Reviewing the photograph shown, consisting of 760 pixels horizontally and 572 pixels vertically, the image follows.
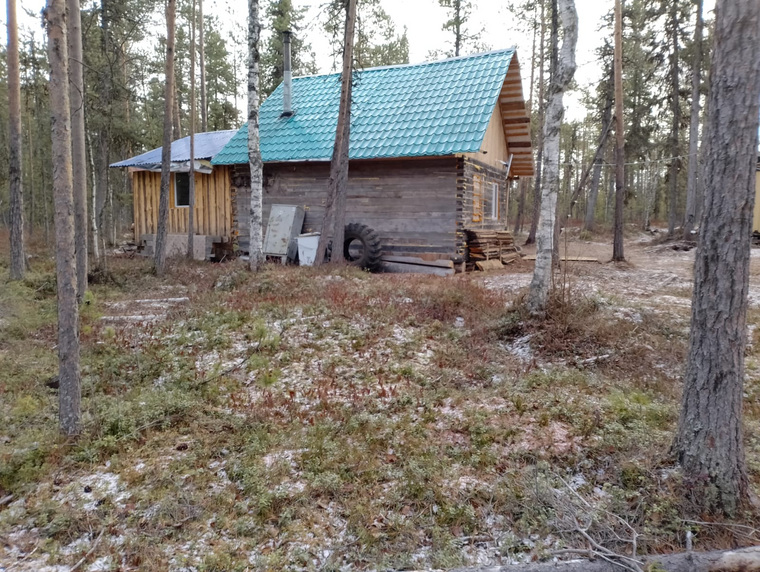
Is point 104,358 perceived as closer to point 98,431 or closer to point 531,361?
point 98,431

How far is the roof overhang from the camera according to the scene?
17.4 m

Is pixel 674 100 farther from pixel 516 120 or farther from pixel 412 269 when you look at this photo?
pixel 412 269

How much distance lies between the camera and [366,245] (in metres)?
15.4

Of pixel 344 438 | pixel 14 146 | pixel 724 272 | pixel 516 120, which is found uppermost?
pixel 516 120

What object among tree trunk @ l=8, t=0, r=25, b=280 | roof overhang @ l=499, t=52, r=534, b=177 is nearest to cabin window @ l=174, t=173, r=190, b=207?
tree trunk @ l=8, t=0, r=25, b=280

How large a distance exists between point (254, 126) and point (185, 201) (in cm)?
793

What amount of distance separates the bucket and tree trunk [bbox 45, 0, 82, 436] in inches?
421

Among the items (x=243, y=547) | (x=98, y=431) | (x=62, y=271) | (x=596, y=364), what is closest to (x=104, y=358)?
(x=98, y=431)

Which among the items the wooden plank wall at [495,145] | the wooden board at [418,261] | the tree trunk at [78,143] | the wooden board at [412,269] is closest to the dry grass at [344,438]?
the tree trunk at [78,143]

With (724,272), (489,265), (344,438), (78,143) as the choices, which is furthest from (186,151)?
(724,272)

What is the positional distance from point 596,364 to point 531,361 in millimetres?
793

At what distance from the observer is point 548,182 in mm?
7781

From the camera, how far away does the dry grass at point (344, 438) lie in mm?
3520

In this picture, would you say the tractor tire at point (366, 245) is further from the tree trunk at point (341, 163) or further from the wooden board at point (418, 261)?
the tree trunk at point (341, 163)
